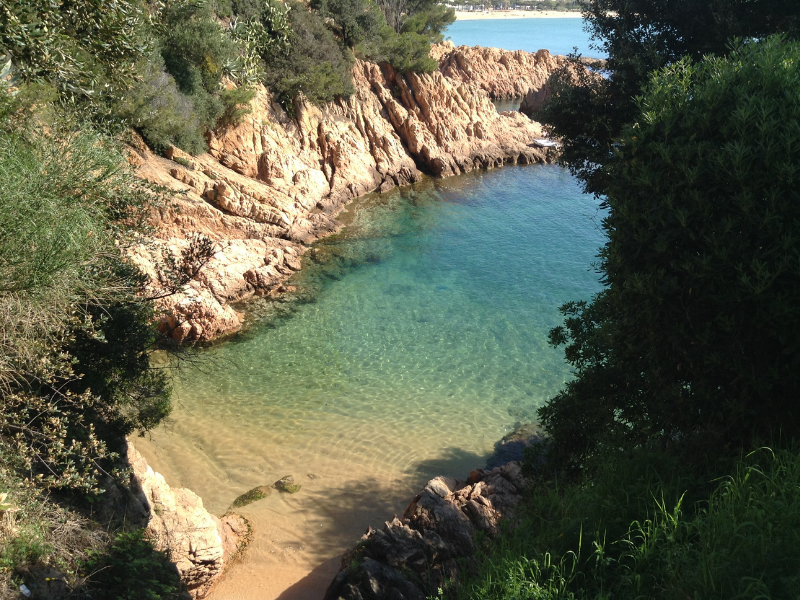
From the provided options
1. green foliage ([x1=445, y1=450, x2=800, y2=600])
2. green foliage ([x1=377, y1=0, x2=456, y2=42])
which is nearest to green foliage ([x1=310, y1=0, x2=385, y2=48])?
green foliage ([x1=377, y1=0, x2=456, y2=42])

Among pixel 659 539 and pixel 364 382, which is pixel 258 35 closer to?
pixel 364 382

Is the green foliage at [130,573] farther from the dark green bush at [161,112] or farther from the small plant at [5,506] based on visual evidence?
the dark green bush at [161,112]

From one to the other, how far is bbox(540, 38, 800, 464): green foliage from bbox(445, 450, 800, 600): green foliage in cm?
58

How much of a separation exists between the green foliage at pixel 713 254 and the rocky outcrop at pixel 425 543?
118 inches

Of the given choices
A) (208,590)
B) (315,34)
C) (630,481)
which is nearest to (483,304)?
(208,590)

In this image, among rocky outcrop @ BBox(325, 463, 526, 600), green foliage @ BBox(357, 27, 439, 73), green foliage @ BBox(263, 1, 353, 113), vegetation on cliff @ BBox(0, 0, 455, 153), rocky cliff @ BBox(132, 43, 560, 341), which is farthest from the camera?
green foliage @ BBox(357, 27, 439, 73)

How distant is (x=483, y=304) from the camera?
67.6 feet

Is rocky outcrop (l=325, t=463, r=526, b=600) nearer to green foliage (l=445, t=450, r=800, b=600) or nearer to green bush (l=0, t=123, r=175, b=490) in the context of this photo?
green foliage (l=445, t=450, r=800, b=600)

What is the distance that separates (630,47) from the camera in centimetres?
1135

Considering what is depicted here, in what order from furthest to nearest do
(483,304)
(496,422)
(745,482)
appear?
1. (483,304)
2. (496,422)
3. (745,482)

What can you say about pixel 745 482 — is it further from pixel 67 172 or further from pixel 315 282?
pixel 315 282

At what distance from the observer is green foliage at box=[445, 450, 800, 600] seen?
407cm

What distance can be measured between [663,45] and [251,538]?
470 inches

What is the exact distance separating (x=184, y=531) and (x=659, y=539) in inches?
285
